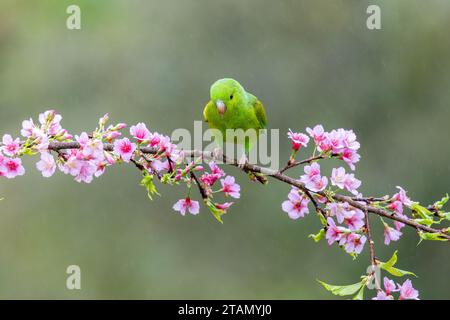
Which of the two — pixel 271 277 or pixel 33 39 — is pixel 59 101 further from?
pixel 271 277

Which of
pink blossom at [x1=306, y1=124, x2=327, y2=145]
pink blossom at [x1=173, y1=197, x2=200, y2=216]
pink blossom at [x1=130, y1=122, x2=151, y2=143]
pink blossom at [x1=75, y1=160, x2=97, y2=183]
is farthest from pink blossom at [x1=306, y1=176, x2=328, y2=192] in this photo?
pink blossom at [x1=75, y1=160, x2=97, y2=183]

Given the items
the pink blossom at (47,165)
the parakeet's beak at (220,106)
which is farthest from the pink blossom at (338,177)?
the parakeet's beak at (220,106)

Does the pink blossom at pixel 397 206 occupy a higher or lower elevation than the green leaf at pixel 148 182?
lower

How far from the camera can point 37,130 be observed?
2854mm

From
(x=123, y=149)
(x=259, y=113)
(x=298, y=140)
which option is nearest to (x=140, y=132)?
(x=123, y=149)

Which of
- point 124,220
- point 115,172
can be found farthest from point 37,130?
point 124,220

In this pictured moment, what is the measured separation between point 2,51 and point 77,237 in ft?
12.5

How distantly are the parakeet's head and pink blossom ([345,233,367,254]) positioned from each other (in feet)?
6.13

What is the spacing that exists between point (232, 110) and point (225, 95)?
20 cm

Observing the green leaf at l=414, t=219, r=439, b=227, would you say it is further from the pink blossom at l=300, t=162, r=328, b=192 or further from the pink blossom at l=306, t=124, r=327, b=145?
the pink blossom at l=306, t=124, r=327, b=145

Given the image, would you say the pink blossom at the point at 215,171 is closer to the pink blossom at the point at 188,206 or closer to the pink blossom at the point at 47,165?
the pink blossom at the point at 188,206

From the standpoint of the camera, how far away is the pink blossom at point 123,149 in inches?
112

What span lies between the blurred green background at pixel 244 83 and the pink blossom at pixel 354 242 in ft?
27.7

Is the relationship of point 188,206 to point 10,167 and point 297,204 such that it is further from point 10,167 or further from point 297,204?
point 10,167
